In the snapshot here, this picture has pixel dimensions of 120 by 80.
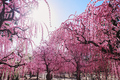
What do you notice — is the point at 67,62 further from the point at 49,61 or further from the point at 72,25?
the point at 72,25

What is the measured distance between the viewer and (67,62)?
9.57 m

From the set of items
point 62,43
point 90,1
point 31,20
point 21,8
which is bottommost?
point 62,43

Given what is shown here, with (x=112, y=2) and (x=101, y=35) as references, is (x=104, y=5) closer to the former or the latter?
(x=112, y=2)

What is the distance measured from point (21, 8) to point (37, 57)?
46.4 feet

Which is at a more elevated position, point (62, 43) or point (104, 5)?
point (104, 5)

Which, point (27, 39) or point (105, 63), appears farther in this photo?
point (105, 63)

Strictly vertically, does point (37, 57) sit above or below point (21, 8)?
below

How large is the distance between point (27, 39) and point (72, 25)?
63.2 inches

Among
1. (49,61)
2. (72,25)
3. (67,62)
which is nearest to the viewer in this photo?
(72,25)

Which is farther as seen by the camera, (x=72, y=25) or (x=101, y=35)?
(x=72, y=25)

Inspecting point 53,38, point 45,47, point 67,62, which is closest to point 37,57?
point 45,47

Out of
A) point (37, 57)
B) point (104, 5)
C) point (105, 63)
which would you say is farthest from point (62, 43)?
point (37, 57)

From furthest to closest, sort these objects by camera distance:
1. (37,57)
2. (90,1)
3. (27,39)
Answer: (37,57)
(90,1)
(27,39)

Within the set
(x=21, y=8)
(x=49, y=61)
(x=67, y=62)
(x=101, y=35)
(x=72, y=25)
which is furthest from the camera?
(x=49, y=61)
